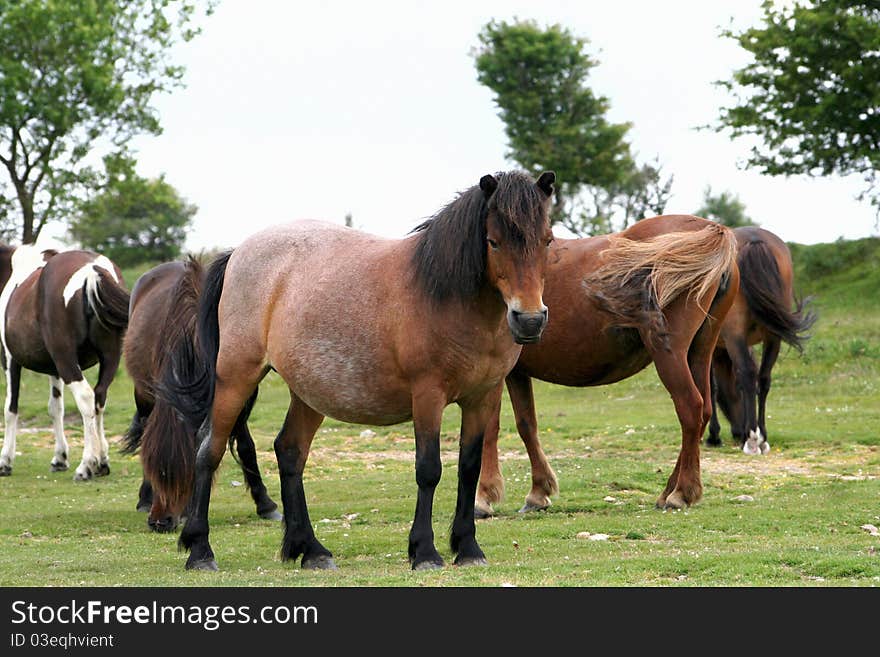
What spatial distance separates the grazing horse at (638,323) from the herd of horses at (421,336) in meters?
0.02

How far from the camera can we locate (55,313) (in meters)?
13.4

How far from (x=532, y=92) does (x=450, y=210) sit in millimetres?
45205

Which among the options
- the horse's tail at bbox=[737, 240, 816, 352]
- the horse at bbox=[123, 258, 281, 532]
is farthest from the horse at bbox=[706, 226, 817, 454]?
the horse at bbox=[123, 258, 281, 532]

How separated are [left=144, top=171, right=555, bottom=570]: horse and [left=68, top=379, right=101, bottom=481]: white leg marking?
543 cm

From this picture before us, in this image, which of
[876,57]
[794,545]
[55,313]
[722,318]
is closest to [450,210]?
[794,545]

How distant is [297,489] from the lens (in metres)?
7.91

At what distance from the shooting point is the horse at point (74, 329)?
1317cm

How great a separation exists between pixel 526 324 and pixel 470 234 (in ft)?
2.51

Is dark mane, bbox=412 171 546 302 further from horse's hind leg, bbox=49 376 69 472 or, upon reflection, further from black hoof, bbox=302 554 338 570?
horse's hind leg, bbox=49 376 69 472

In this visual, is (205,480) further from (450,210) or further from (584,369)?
(584,369)

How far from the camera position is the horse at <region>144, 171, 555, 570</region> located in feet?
21.9

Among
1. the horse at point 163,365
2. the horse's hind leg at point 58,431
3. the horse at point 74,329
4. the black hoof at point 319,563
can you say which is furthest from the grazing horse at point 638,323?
the horse's hind leg at point 58,431

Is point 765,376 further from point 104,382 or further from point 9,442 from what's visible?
point 9,442

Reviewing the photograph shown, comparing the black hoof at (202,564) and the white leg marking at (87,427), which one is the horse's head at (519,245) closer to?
the black hoof at (202,564)
